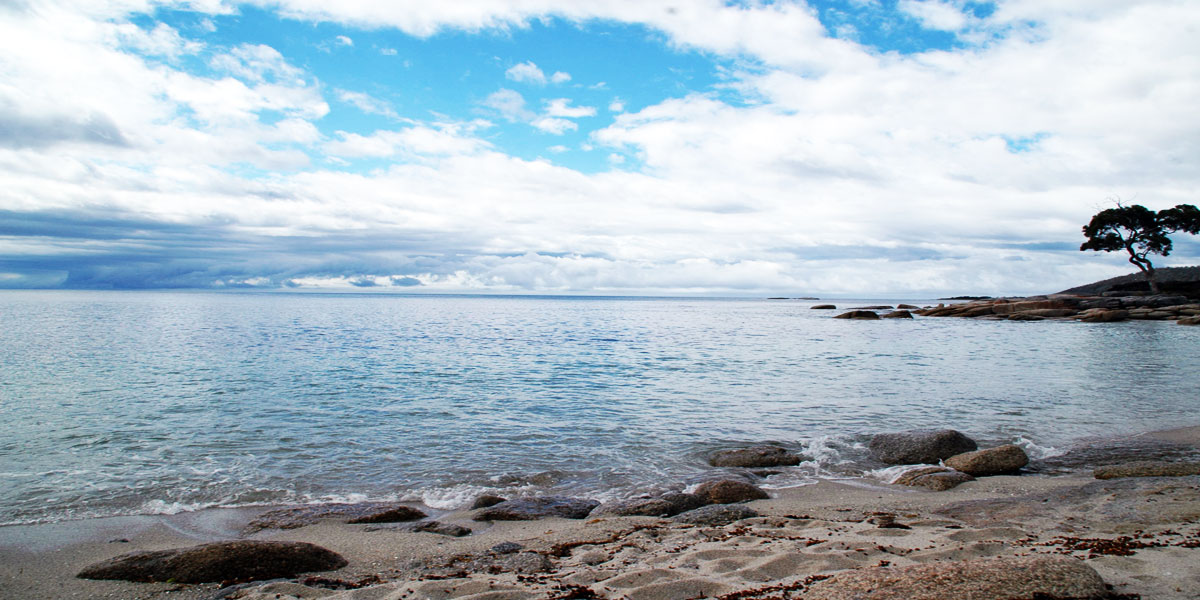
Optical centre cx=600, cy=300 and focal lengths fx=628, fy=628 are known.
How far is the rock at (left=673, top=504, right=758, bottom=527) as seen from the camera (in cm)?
802

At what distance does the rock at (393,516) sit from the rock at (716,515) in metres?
3.70

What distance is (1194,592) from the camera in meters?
4.91

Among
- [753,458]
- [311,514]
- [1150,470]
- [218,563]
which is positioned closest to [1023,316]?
[1150,470]

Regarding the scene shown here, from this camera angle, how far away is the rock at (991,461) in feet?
35.7

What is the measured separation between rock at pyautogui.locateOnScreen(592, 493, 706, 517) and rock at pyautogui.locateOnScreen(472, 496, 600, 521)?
0.31 meters

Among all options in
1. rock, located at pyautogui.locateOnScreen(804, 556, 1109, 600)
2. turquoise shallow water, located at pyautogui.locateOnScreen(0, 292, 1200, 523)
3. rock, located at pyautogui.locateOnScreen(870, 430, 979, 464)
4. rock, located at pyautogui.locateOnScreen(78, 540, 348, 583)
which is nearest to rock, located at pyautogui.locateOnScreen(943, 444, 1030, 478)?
rock, located at pyautogui.locateOnScreen(870, 430, 979, 464)

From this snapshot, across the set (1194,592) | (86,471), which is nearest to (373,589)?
(1194,592)

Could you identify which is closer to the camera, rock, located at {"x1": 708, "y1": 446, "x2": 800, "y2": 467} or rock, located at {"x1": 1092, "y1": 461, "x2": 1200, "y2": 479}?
rock, located at {"x1": 1092, "y1": 461, "x2": 1200, "y2": 479}

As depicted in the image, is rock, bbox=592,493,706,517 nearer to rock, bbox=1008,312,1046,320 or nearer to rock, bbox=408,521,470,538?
rock, bbox=408,521,470,538

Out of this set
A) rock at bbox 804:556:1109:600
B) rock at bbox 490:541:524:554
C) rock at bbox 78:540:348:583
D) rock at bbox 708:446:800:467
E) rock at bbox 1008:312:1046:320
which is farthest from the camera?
rock at bbox 1008:312:1046:320

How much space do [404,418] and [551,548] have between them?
1048 centimetres

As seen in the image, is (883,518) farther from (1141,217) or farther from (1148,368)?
(1141,217)

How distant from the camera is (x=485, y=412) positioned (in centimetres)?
1742

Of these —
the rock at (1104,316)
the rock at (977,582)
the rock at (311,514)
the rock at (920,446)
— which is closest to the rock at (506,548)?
the rock at (311,514)
